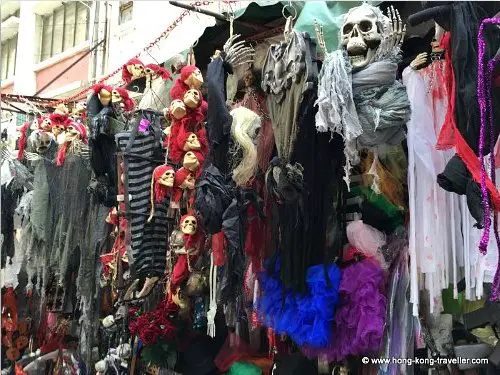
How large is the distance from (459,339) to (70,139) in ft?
9.89

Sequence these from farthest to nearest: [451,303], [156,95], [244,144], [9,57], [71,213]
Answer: [9,57] → [71,213] → [156,95] → [244,144] → [451,303]

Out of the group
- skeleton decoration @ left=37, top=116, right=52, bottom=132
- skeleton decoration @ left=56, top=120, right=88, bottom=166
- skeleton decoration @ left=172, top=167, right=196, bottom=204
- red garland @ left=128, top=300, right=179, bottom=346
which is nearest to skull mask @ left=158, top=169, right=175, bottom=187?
skeleton decoration @ left=172, top=167, right=196, bottom=204

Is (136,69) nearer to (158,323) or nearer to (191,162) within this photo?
(191,162)

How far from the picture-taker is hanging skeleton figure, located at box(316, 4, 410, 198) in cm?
256

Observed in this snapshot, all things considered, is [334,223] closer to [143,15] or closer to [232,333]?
[232,333]

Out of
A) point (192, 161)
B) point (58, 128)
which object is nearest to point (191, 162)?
point (192, 161)

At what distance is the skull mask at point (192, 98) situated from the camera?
136 inches

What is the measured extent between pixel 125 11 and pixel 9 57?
136 inches

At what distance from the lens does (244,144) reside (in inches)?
124

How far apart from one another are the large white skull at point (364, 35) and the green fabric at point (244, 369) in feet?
6.57

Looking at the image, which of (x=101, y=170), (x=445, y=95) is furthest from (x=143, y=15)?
(x=445, y=95)

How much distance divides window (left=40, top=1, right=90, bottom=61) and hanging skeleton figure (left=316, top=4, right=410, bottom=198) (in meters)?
6.37

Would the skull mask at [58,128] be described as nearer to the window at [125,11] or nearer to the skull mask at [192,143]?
the skull mask at [192,143]

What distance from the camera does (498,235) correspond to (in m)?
2.32
